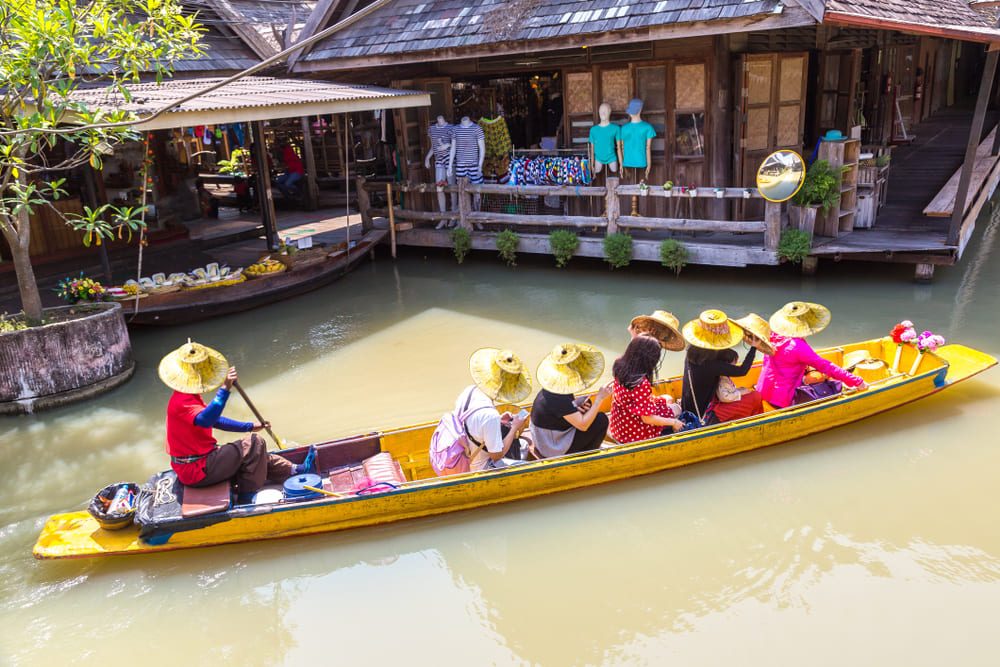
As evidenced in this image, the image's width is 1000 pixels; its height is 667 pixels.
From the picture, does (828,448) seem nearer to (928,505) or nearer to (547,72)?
(928,505)

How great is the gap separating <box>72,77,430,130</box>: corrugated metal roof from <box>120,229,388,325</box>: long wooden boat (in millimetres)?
2368

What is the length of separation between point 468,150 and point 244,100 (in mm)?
3865

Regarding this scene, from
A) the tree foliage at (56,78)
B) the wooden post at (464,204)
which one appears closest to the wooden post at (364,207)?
the wooden post at (464,204)

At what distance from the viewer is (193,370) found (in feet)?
17.7

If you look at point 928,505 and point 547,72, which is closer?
point 928,505

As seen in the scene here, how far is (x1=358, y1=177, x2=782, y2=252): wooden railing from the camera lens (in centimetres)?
1030

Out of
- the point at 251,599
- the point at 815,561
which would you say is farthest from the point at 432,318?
the point at 815,561

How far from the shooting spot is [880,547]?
530 centimetres

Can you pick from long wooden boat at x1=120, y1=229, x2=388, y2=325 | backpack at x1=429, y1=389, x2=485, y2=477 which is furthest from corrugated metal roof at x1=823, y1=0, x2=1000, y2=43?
long wooden boat at x1=120, y1=229, x2=388, y2=325

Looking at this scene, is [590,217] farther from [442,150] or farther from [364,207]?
[364,207]

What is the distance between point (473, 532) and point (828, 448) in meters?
3.16

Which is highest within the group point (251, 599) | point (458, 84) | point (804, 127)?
point (458, 84)

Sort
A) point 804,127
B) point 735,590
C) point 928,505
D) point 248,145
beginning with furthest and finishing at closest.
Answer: point 248,145
point 804,127
point 928,505
point 735,590

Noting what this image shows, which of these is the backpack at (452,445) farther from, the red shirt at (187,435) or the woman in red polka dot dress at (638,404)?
the red shirt at (187,435)
